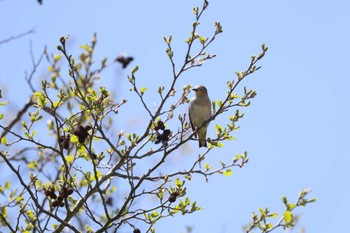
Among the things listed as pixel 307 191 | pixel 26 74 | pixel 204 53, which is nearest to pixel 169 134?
pixel 204 53

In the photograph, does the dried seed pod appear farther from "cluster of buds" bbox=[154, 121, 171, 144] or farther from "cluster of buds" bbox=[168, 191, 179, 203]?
"cluster of buds" bbox=[154, 121, 171, 144]

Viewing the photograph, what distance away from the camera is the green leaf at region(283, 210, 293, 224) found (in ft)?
14.5

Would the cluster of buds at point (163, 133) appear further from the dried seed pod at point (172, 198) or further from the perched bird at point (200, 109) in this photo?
the perched bird at point (200, 109)

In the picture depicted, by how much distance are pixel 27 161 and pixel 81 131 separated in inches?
97.1

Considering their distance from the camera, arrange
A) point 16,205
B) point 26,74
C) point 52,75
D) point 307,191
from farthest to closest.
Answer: point 52,75
point 26,74
point 16,205
point 307,191

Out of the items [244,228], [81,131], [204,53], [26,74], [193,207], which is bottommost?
[244,228]

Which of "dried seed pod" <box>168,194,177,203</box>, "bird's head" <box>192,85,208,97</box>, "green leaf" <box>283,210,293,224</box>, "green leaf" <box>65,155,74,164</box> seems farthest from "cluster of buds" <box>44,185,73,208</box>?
"bird's head" <box>192,85,208,97</box>

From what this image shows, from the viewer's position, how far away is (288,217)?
4.43m

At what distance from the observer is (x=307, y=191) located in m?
4.59

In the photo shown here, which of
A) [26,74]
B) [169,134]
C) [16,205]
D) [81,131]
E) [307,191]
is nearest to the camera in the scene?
[307,191]

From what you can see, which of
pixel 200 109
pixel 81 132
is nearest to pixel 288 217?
pixel 81 132

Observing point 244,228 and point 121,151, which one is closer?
point 244,228

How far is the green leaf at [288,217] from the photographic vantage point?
14.5ft

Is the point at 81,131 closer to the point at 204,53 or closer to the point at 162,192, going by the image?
the point at 162,192
